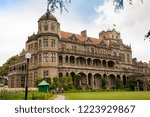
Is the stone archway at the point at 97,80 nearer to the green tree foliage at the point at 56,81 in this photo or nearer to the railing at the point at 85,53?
the railing at the point at 85,53

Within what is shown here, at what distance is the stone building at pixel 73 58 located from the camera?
51.6 meters

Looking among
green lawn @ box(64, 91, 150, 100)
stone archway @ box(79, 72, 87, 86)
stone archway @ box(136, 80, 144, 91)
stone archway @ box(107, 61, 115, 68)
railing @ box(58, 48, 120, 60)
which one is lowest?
green lawn @ box(64, 91, 150, 100)

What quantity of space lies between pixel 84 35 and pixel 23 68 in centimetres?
1681

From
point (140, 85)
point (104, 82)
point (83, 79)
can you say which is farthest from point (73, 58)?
point (140, 85)

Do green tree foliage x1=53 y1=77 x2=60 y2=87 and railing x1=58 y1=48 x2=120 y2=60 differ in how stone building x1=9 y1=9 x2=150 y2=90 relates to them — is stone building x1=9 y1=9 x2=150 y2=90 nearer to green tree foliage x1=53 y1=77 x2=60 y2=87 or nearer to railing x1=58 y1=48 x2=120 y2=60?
railing x1=58 y1=48 x2=120 y2=60

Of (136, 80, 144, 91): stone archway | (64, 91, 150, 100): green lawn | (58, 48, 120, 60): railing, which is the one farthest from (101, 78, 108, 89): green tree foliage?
(64, 91, 150, 100): green lawn

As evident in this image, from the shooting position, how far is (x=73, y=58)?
190 ft

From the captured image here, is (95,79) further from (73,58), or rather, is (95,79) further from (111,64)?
(111,64)

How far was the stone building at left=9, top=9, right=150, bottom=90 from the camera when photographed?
5156cm

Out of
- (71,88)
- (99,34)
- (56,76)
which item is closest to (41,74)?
(56,76)

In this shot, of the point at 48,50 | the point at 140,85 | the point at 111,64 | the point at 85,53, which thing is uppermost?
the point at 85,53

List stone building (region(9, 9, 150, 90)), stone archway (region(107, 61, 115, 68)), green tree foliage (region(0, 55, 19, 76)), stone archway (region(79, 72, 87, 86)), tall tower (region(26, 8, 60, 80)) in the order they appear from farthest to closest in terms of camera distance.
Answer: green tree foliage (region(0, 55, 19, 76)), stone archway (region(107, 61, 115, 68)), stone archway (region(79, 72, 87, 86)), stone building (region(9, 9, 150, 90)), tall tower (region(26, 8, 60, 80))

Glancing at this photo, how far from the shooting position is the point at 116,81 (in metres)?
60.5

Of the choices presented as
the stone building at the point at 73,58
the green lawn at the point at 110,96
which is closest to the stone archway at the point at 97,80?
the stone building at the point at 73,58
